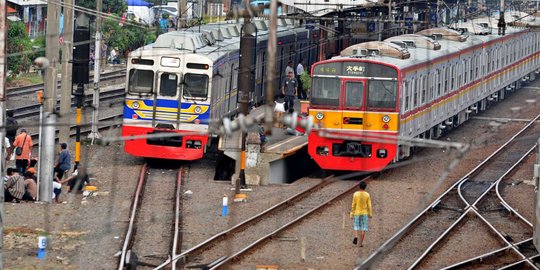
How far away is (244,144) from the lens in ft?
65.9

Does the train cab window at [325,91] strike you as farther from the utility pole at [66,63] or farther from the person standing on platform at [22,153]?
the person standing on platform at [22,153]

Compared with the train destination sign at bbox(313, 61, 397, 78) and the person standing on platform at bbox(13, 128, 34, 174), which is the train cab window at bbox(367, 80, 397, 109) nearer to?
the train destination sign at bbox(313, 61, 397, 78)

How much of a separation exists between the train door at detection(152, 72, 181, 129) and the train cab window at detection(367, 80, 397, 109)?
350 cm

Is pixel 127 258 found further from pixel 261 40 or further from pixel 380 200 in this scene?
pixel 261 40

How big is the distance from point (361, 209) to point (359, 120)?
5.80 m

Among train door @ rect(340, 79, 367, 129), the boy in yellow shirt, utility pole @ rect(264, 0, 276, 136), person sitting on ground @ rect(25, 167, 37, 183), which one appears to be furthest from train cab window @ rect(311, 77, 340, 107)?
utility pole @ rect(264, 0, 276, 136)

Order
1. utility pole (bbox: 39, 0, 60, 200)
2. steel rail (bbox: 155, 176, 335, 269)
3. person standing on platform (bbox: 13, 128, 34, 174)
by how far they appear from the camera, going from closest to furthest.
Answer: steel rail (bbox: 155, 176, 335, 269) → utility pole (bbox: 39, 0, 60, 200) → person standing on platform (bbox: 13, 128, 34, 174)

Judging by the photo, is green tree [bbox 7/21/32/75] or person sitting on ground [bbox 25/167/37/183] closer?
person sitting on ground [bbox 25/167/37/183]

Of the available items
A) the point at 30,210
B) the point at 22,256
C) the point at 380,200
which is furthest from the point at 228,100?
the point at 22,256

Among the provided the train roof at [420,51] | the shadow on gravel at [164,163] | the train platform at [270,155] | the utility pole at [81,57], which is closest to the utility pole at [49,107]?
the utility pole at [81,57]

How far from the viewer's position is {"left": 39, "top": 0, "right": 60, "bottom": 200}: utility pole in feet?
59.1

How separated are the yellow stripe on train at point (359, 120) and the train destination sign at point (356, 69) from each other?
2.18 ft

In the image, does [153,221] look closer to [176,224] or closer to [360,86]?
[176,224]

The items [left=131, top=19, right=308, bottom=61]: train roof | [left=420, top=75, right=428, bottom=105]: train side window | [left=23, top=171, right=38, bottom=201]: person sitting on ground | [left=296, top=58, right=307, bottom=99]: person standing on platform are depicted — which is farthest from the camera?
[left=296, top=58, right=307, bottom=99]: person standing on platform
